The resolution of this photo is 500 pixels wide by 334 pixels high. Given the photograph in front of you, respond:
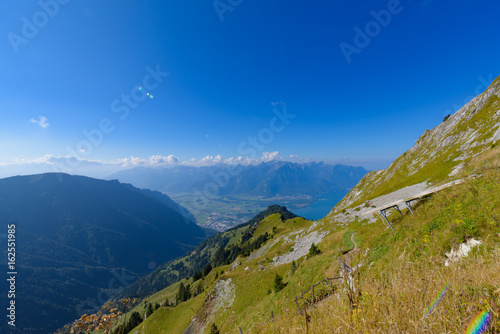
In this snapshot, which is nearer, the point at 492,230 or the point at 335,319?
the point at 335,319

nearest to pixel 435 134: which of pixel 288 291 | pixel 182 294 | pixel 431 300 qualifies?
pixel 288 291

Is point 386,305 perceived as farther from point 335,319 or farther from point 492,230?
point 492,230

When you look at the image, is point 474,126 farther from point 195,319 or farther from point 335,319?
point 195,319

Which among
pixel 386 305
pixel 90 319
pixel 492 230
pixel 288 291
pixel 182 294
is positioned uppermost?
pixel 90 319

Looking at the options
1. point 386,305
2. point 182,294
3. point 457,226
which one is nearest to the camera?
point 386,305

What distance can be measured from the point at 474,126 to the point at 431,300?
78565mm

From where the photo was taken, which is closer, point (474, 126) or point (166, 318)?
point (166, 318)

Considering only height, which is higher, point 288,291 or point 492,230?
point 492,230

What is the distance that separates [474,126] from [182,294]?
12002cm

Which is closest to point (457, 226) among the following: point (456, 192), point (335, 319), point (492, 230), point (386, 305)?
point (492, 230)

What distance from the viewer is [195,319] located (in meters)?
34.5

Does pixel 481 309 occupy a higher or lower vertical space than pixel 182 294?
higher

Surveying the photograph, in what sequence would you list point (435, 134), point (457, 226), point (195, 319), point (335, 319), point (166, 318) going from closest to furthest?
point (335, 319) < point (457, 226) < point (195, 319) < point (166, 318) < point (435, 134)

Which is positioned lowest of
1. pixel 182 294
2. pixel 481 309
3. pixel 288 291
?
pixel 182 294
